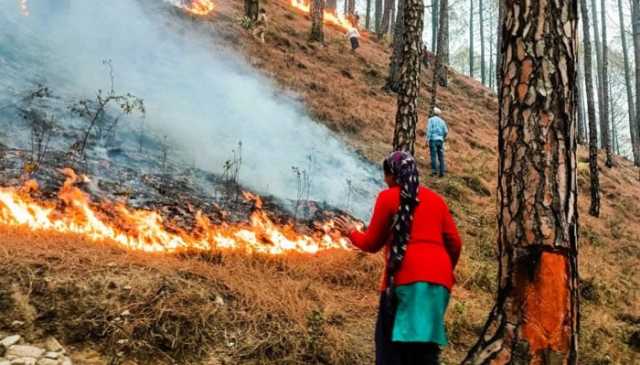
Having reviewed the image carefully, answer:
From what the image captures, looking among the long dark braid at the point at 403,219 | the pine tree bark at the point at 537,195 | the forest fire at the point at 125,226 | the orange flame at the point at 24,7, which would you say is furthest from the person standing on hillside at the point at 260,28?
the long dark braid at the point at 403,219

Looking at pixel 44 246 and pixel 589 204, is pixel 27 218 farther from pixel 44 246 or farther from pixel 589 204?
pixel 589 204

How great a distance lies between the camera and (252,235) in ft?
20.6

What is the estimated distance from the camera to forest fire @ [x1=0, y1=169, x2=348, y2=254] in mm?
5016

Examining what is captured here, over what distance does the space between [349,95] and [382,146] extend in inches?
143

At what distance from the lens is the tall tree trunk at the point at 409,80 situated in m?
6.95

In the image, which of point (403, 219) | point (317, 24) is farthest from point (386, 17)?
point (403, 219)

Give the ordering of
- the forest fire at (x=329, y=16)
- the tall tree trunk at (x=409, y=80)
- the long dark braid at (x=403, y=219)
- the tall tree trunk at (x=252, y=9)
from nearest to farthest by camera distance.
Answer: the long dark braid at (x=403, y=219) < the tall tree trunk at (x=409, y=80) < the tall tree trunk at (x=252, y=9) < the forest fire at (x=329, y=16)

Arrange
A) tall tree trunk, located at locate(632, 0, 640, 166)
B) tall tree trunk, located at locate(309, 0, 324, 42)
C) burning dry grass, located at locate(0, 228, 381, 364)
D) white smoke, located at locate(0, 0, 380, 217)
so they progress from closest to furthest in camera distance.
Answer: burning dry grass, located at locate(0, 228, 381, 364) < white smoke, located at locate(0, 0, 380, 217) < tall tree trunk, located at locate(309, 0, 324, 42) < tall tree trunk, located at locate(632, 0, 640, 166)

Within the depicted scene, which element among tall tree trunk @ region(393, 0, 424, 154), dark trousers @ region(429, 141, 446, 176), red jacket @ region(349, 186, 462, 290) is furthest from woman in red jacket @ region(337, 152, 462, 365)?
dark trousers @ region(429, 141, 446, 176)

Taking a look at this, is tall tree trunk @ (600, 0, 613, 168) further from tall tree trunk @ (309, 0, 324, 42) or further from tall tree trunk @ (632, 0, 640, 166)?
tall tree trunk @ (309, 0, 324, 42)

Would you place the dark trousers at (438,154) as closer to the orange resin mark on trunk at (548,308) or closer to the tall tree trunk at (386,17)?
the orange resin mark on trunk at (548,308)

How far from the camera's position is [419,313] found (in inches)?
115

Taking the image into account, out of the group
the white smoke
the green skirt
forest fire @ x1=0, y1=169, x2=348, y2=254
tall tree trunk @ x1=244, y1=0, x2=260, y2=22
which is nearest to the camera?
the green skirt

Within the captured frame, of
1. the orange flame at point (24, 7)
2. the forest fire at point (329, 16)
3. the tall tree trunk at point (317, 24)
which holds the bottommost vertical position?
the orange flame at point (24, 7)
